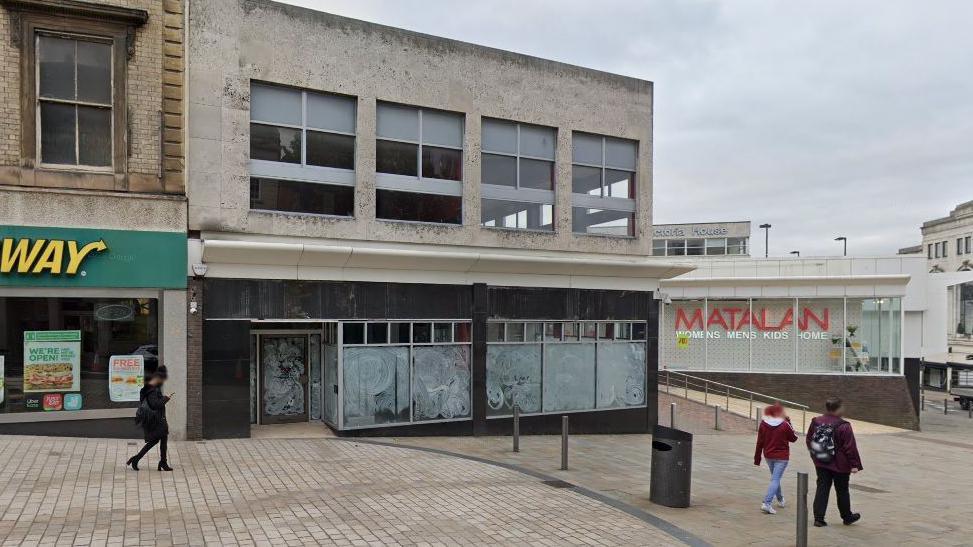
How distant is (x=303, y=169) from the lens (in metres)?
14.0

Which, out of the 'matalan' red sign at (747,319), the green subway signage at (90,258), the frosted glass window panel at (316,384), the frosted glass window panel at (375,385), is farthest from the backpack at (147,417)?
the 'matalan' red sign at (747,319)

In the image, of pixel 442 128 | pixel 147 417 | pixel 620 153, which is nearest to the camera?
pixel 147 417

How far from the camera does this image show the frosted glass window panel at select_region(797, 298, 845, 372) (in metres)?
26.0

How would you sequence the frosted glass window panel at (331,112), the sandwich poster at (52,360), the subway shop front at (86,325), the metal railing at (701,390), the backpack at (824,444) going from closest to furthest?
the backpack at (824,444)
the subway shop front at (86,325)
the sandwich poster at (52,360)
the frosted glass window panel at (331,112)
the metal railing at (701,390)

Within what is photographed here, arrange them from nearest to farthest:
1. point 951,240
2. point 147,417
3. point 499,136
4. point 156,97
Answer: point 147,417, point 156,97, point 499,136, point 951,240

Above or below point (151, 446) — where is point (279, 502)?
below

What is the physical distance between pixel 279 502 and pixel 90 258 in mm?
6271

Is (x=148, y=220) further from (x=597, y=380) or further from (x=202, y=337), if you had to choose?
(x=597, y=380)

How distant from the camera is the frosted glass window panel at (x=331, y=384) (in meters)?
14.1

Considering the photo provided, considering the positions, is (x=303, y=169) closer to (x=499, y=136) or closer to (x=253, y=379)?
(x=253, y=379)

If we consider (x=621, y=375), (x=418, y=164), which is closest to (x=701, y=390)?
(x=621, y=375)

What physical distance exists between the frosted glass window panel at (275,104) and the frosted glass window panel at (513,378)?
6.52 metres

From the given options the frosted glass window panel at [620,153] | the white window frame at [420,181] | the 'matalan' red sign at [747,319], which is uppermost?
the frosted glass window panel at [620,153]

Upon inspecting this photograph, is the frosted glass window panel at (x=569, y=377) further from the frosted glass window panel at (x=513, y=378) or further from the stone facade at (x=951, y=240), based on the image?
the stone facade at (x=951, y=240)
